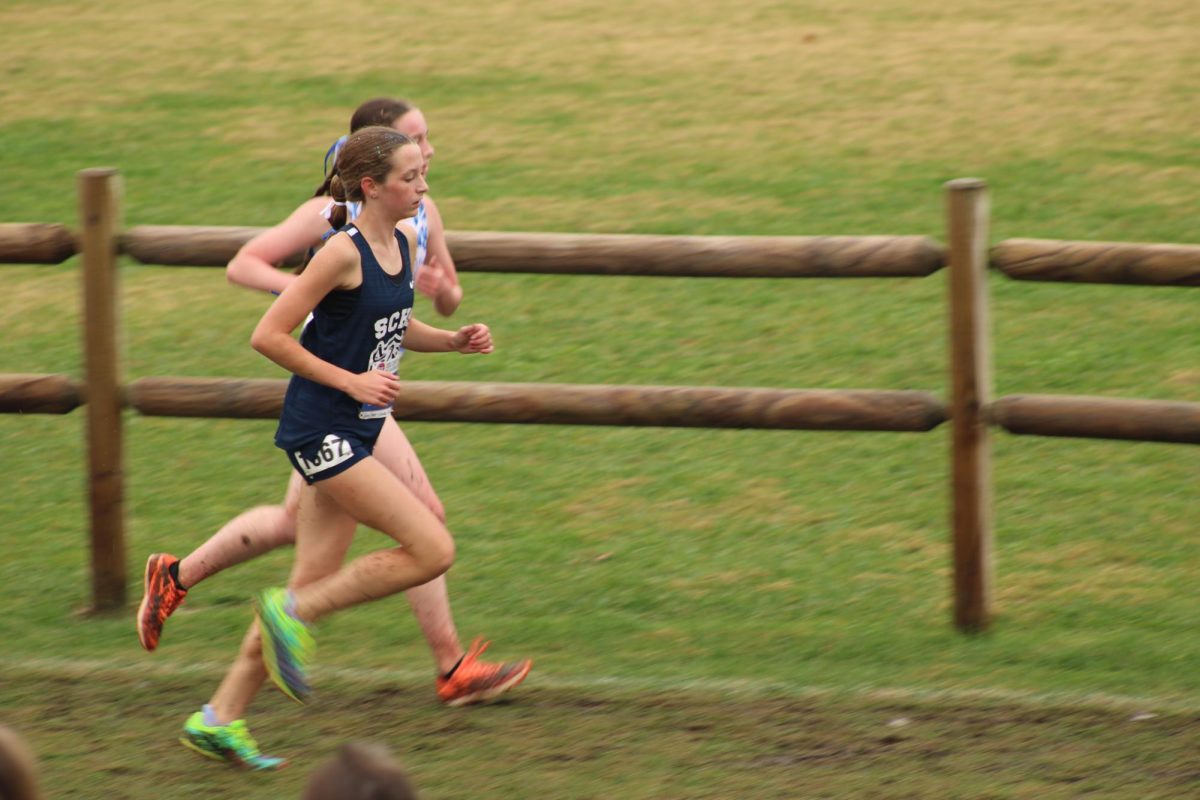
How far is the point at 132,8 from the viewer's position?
49.1ft

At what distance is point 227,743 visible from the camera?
14.8ft

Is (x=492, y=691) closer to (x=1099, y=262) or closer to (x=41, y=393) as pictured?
(x=41, y=393)

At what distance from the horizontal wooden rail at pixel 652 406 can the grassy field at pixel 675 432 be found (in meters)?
Result: 0.70

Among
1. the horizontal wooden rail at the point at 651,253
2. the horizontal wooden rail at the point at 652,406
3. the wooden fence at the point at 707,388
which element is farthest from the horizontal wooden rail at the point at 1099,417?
the horizontal wooden rail at the point at 651,253

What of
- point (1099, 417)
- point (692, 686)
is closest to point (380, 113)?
point (692, 686)

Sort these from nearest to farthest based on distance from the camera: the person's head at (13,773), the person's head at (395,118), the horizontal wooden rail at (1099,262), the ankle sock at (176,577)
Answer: the person's head at (13,773) < the person's head at (395,118) < the ankle sock at (176,577) < the horizontal wooden rail at (1099,262)

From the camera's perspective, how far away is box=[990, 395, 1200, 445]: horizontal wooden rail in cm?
519

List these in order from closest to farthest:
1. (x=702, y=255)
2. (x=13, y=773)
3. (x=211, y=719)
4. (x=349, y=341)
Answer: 1. (x=13, y=773)
2. (x=349, y=341)
3. (x=211, y=719)
4. (x=702, y=255)

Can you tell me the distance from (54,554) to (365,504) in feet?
8.12

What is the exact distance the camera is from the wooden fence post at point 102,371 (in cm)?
560

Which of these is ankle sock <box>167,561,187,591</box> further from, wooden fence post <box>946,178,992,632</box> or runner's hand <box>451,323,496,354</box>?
wooden fence post <box>946,178,992,632</box>

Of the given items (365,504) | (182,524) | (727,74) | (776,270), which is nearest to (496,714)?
(365,504)

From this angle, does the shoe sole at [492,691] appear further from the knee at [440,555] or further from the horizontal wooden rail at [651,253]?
the horizontal wooden rail at [651,253]

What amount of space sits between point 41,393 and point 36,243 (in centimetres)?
49
